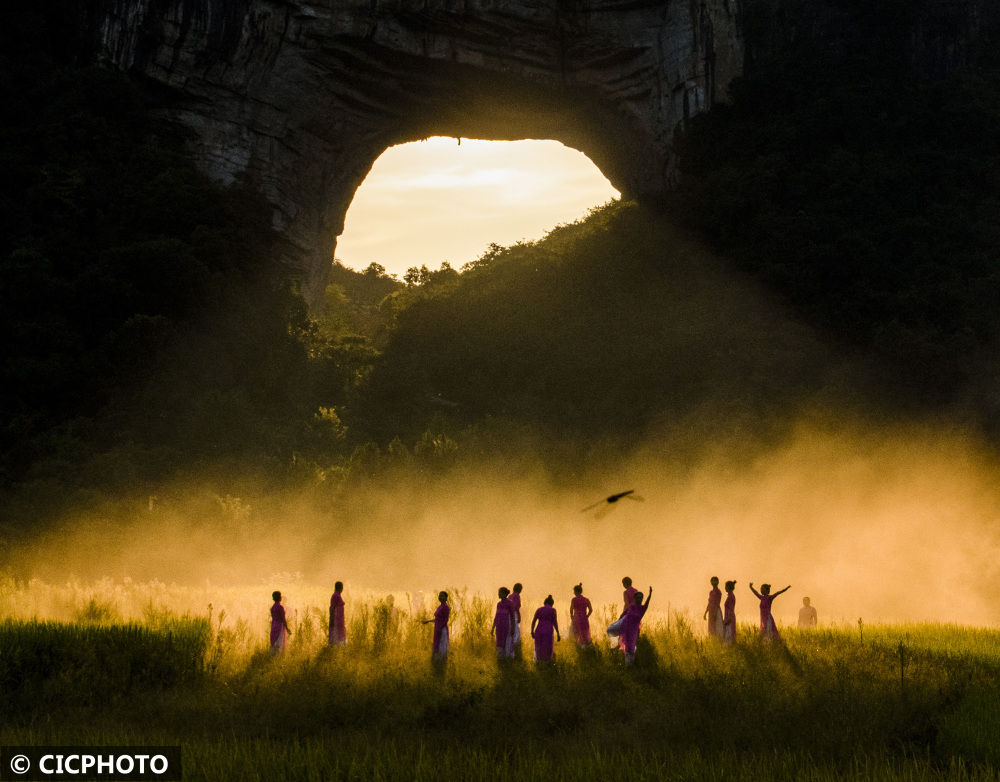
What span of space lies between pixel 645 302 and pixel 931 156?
14.4 metres

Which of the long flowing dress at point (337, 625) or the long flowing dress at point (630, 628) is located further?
the long flowing dress at point (337, 625)

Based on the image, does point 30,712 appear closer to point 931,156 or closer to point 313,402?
point 313,402

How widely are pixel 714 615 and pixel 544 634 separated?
125 inches

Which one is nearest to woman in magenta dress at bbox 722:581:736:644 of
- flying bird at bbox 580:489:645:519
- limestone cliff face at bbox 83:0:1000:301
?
flying bird at bbox 580:489:645:519

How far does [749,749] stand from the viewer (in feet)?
27.6

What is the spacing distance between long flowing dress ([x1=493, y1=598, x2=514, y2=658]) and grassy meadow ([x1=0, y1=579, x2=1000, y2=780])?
10.8 inches

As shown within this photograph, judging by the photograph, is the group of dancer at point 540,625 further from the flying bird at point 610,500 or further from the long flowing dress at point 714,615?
the flying bird at point 610,500

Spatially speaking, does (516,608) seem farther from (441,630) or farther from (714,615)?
(714,615)

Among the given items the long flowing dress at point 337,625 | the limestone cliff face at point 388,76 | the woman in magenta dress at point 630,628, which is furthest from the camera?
the limestone cliff face at point 388,76

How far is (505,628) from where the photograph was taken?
490 inches

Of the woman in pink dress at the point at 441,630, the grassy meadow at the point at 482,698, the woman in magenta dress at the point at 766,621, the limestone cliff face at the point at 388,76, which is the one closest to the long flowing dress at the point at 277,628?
the grassy meadow at the point at 482,698

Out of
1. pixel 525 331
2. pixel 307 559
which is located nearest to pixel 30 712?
pixel 307 559

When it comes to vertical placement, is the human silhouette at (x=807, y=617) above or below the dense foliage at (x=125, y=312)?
below

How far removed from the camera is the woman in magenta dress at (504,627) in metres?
12.3
